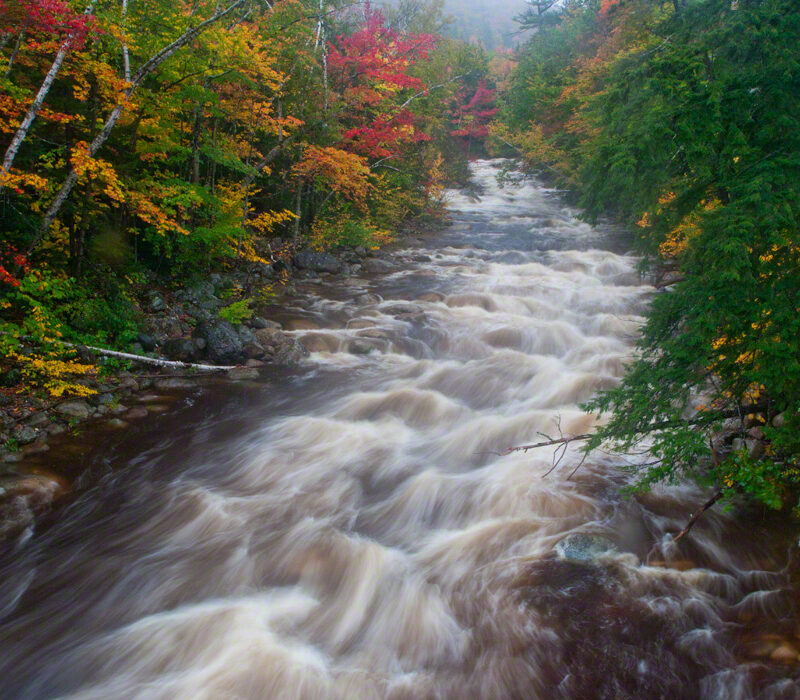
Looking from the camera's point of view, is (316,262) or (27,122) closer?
(27,122)

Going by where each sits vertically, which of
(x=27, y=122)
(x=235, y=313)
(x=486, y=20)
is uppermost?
(x=486, y=20)

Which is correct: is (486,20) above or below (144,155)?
Result: above

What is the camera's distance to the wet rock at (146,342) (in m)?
9.15

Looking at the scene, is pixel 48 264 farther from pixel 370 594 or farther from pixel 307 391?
pixel 370 594

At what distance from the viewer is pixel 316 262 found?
16219mm

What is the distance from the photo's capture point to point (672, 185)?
5043mm

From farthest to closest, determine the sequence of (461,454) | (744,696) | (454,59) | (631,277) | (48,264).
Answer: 1. (454,59)
2. (631,277)
3. (48,264)
4. (461,454)
5. (744,696)

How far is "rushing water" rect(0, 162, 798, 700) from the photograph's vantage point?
13.3ft

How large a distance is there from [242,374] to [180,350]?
1.23 m

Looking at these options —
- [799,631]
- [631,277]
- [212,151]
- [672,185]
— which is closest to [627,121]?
[672,185]

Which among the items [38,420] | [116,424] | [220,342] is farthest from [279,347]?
[38,420]

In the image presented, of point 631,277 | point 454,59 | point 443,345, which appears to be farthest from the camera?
point 454,59

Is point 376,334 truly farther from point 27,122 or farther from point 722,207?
point 722,207

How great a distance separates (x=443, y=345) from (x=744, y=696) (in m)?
8.78
